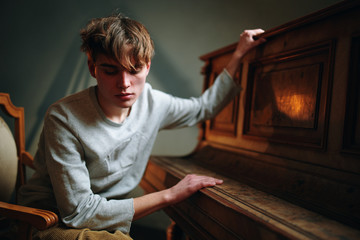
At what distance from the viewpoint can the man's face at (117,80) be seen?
1.25m

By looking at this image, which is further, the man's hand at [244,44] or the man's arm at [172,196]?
the man's hand at [244,44]

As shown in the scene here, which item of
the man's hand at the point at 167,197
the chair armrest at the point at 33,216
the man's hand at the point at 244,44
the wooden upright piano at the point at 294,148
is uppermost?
the man's hand at the point at 244,44

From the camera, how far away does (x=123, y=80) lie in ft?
4.12

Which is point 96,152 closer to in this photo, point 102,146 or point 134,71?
point 102,146

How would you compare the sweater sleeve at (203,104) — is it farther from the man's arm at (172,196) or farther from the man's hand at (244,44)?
the man's arm at (172,196)

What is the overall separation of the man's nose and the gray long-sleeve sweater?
21cm

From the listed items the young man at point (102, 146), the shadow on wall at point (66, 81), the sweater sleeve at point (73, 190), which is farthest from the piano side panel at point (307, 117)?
the shadow on wall at point (66, 81)

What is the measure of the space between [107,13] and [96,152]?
2.15 meters

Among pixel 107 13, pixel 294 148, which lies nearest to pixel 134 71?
pixel 294 148

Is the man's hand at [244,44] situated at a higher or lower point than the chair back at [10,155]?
higher

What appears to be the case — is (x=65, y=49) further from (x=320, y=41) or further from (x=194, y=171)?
Result: (x=320, y=41)

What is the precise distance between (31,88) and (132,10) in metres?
1.38

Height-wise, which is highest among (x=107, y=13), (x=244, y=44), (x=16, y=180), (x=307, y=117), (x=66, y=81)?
(x=107, y=13)

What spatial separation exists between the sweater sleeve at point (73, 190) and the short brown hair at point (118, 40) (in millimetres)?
372
